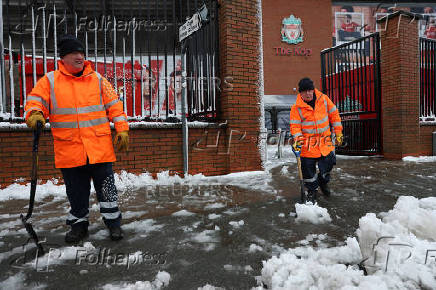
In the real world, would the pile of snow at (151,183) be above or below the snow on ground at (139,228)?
above

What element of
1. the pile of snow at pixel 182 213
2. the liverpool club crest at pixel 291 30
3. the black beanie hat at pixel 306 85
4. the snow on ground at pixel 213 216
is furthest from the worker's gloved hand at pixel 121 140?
the liverpool club crest at pixel 291 30

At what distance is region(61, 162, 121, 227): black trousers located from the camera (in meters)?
2.82

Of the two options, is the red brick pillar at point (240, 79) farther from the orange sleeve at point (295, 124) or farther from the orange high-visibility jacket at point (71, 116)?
the orange high-visibility jacket at point (71, 116)

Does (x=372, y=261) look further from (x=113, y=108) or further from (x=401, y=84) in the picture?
(x=401, y=84)

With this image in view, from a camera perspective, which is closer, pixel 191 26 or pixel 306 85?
pixel 306 85

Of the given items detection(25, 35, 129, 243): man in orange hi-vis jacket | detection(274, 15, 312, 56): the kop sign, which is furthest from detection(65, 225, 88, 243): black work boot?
detection(274, 15, 312, 56): the kop sign

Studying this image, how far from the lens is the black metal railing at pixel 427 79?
9.19 meters

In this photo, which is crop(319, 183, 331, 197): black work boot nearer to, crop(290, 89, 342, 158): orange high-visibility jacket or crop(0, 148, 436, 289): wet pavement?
crop(0, 148, 436, 289): wet pavement

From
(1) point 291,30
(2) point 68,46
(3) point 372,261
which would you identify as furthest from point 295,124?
(1) point 291,30

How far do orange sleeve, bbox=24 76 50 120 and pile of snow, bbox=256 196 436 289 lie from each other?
89.5 inches

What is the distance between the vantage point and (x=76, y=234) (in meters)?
2.76

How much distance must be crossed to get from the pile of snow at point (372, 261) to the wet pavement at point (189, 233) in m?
0.22

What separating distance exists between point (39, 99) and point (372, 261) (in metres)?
2.91

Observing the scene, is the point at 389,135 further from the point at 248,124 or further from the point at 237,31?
the point at 237,31
